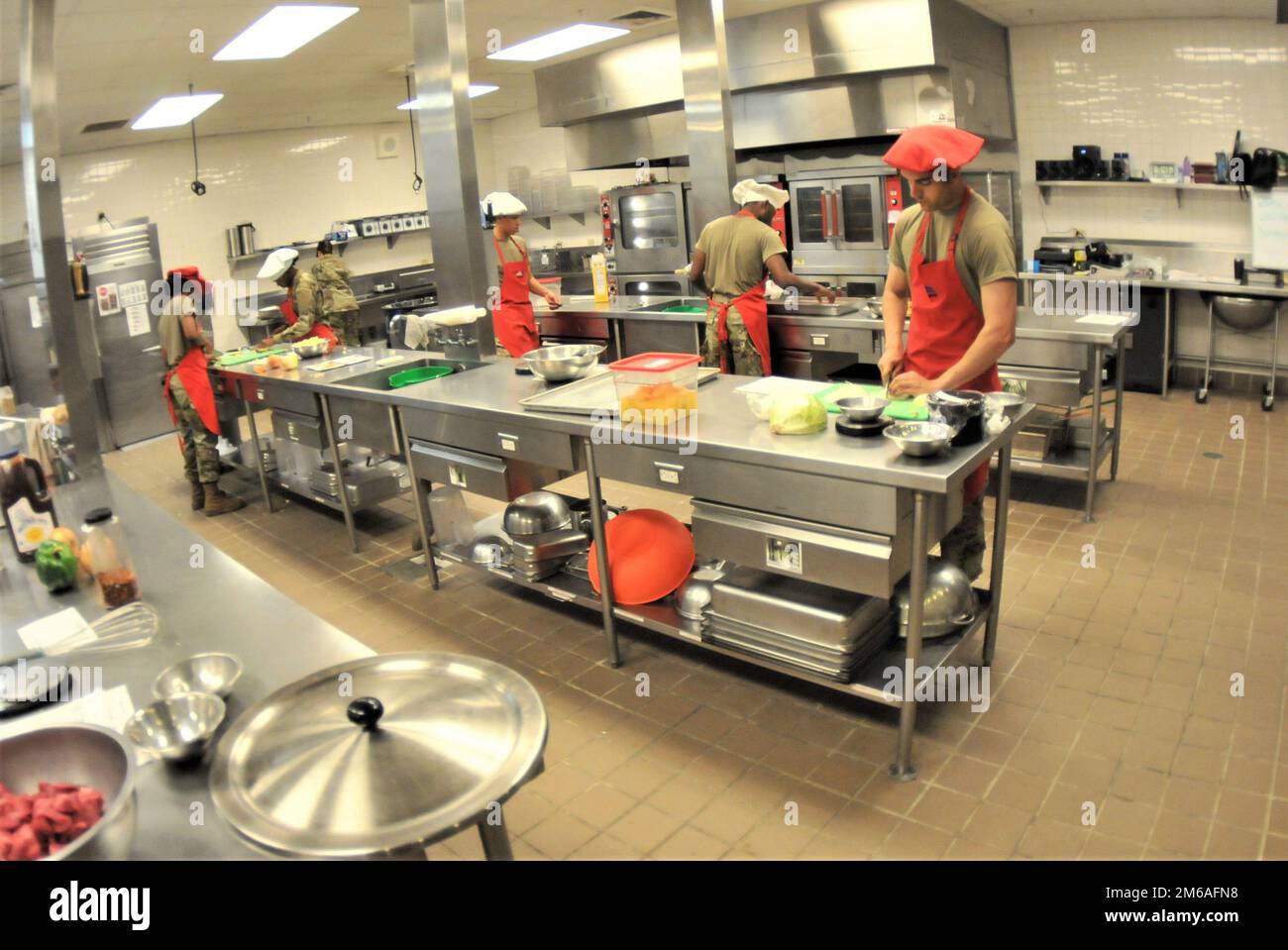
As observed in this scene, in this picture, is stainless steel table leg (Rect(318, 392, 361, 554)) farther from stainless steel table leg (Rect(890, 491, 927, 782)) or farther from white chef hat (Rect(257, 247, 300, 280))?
stainless steel table leg (Rect(890, 491, 927, 782))

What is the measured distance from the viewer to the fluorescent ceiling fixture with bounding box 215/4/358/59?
5232 mm

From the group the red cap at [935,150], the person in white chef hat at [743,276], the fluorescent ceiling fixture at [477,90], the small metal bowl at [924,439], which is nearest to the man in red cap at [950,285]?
the red cap at [935,150]

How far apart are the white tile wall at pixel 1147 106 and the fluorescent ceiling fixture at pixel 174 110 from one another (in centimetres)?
664

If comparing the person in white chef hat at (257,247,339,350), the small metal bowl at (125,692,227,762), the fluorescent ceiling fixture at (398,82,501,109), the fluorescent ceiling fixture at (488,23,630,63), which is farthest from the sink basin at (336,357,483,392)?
the fluorescent ceiling fixture at (398,82,501,109)

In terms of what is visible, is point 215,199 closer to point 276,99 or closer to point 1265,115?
point 276,99

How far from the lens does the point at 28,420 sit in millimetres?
2789

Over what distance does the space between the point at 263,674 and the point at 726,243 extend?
13.7 ft

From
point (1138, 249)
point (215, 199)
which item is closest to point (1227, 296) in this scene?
point (1138, 249)

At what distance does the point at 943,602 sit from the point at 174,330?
5007mm

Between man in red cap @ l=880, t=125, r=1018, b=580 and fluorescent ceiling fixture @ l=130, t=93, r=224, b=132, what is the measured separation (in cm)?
614

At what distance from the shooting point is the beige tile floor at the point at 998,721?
2.56 meters

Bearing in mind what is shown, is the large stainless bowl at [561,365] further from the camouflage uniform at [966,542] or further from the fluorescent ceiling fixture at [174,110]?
the fluorescent ceiling fixture at [174,110]

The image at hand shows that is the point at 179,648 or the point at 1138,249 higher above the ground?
the point at 1138,249

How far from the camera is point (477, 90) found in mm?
9766
